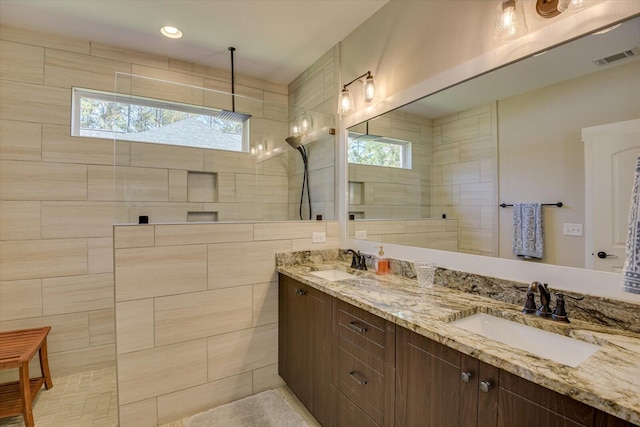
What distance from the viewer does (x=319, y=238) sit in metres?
2.57

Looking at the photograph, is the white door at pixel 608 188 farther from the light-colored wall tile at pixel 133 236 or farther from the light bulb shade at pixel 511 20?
the light-colored wall tile at pixel 133 236

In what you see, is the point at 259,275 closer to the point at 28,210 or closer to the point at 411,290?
the point at 411,290

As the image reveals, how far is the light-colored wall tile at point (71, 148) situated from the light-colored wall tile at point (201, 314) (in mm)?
1541

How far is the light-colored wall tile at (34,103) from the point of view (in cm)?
238

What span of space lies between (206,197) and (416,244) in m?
1.66

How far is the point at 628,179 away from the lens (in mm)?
1097

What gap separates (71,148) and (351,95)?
243cm

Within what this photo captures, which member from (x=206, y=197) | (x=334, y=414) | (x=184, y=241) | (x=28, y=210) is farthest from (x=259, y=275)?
(x=28, y=210)

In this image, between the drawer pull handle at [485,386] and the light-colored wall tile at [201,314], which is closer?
the drawer pull handle at [485,386]

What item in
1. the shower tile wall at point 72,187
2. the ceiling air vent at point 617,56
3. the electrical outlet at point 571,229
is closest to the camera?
the ceiling air vent at point 617,56

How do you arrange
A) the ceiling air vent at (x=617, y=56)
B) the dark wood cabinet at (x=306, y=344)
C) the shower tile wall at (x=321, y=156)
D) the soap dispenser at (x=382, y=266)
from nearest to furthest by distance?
1. the ceiling air vent at (x=617, y=56)
2. the dark wood cabinet at (x=306, y=344)
3. the soap dispenser at (x=382, y=266)
4. the shower tile wall at (x=321, y=156)

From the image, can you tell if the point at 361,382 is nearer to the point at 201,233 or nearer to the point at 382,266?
the point at 382,266

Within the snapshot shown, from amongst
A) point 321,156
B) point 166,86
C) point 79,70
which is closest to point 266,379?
point 321,156

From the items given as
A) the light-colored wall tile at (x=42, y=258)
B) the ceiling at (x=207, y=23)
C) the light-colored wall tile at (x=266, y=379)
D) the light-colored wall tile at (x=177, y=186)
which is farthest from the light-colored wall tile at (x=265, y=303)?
the ceiling at (x=207, y=23)
